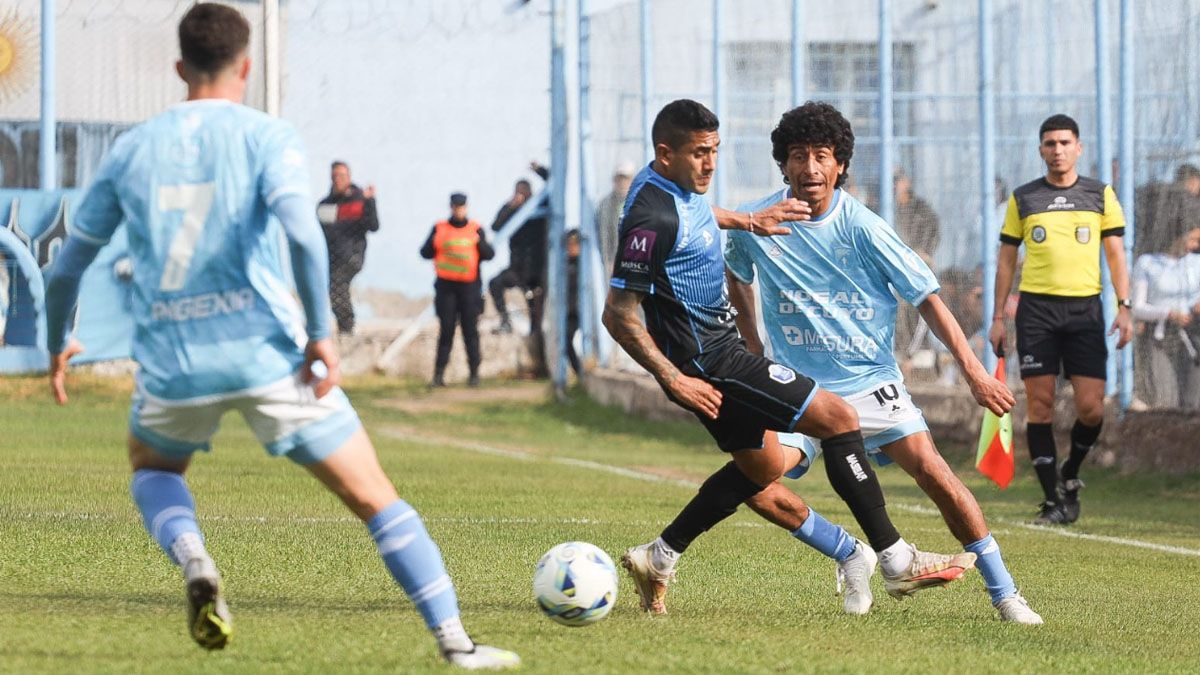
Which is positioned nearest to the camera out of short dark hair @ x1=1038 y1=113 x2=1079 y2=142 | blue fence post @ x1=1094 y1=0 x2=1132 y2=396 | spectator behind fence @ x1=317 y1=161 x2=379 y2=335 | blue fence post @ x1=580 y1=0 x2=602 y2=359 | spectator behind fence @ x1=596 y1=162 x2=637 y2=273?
short dark hair @ x1=1038 y1=113 x2=1079 y2=142

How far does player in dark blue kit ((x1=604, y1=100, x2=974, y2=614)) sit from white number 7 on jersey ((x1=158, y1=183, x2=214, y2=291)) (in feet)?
5.85

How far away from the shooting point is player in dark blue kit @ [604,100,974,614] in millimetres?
6469

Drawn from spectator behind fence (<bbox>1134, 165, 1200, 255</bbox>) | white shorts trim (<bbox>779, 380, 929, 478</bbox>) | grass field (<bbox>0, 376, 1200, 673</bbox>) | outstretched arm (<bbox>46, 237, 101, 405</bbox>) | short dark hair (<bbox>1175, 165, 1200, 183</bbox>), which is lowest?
grass field (<bbox>0, 376, 1200, 673</bbox>)

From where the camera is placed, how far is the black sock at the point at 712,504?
695cm

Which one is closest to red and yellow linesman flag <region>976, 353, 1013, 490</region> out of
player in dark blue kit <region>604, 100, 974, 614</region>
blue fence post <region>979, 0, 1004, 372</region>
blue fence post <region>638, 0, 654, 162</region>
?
player in dark blue kit <region>604, 100, 974, 614</region>

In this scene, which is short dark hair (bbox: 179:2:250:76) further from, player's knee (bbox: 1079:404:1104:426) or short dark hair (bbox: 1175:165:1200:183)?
short dark hair (bbox: 1175:165:1200:183)

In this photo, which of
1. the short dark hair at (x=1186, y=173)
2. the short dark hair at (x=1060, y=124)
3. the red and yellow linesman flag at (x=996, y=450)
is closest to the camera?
the red and yellow linesman flag at (x=996, y=450)

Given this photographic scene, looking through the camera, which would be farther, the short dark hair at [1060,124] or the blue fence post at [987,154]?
the blue fence post at [987,154]

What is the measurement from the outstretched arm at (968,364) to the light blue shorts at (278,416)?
8.21ft

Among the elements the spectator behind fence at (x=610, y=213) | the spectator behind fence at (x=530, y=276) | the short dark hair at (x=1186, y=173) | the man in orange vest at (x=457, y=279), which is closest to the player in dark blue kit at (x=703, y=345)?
the short dark hair at (x=1186, y=173)

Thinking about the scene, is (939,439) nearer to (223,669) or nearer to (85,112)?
(85,112)

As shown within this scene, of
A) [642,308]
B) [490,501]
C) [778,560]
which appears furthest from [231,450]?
[642,308]

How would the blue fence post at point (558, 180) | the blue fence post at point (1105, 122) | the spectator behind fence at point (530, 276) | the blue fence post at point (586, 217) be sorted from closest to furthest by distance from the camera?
the blue fence post at point (1105, 122) → the blue fence post at point (586, 217) → the blue fence post at point (558, 180) → the spectator behind fence at point (530, 276)

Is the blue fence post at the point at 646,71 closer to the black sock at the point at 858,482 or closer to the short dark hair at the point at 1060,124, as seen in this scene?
the short dark hair at the point at 1060,124
